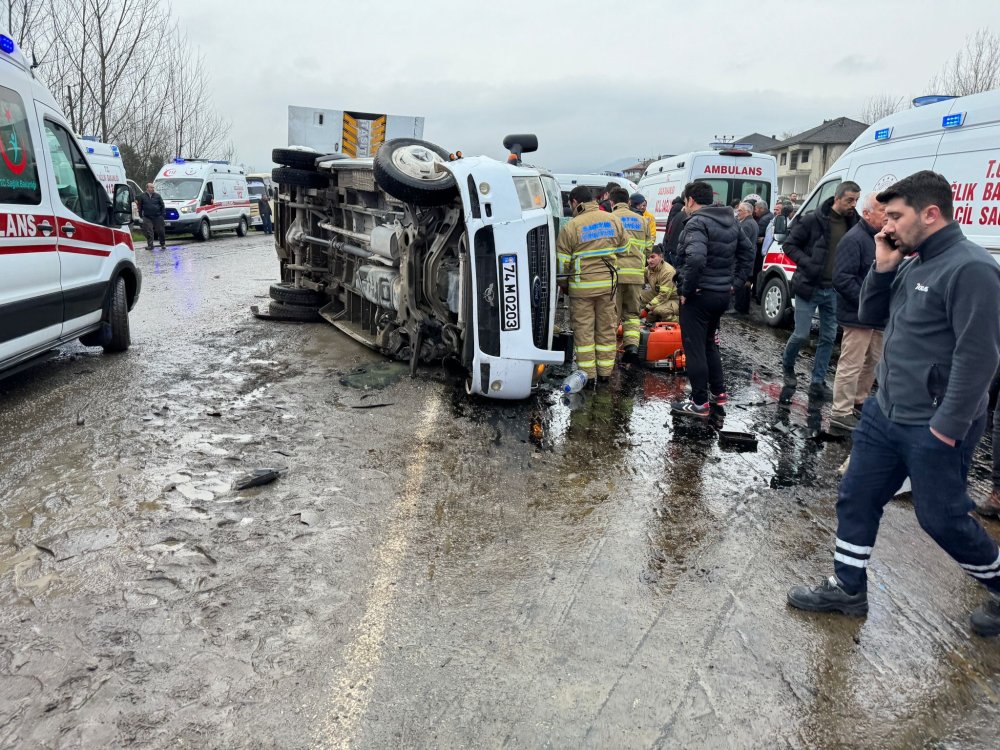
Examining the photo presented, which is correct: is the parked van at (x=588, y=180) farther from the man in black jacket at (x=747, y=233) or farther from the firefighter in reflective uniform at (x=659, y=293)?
the firefighter in reflective uniform at (x=659, y=293)

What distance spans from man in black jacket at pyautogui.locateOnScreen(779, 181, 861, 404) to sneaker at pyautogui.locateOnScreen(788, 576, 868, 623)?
139 inches

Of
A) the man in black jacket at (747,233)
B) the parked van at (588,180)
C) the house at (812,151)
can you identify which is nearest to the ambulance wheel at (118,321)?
the man in black jacket at (747,233)

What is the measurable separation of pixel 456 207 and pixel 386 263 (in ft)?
3.61

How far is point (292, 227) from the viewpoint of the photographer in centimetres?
899

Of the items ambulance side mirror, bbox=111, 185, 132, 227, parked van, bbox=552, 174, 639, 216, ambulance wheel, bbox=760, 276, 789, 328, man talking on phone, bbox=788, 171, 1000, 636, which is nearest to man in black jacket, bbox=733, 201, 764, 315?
ambulance wheel, bbox=760, 276, 789, 328

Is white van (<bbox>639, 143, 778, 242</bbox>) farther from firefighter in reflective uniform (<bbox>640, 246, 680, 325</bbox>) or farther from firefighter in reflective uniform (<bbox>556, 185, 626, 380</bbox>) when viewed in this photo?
firefighter in reflective uniform (<bbox>556, 185, 626, 380</bbox>)

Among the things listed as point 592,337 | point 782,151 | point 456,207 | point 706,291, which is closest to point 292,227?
point 456,207

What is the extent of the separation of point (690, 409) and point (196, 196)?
1982 centimetres

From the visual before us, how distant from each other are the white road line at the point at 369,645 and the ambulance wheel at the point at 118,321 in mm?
4310

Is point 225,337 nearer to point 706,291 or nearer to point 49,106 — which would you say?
point 49,106

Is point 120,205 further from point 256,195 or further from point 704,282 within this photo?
point 256,195

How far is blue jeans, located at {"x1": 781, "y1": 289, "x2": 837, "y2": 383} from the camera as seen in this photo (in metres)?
6.27

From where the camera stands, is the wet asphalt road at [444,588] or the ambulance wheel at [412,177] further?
the ambulance wheel at [412,177]

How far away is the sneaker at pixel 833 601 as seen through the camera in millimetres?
3008
